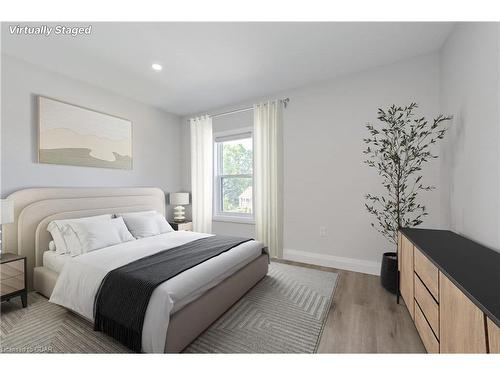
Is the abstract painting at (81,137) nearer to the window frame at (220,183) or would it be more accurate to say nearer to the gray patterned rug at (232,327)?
the window frame at (220,183)

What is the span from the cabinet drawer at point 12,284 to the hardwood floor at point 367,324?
8.54 feet

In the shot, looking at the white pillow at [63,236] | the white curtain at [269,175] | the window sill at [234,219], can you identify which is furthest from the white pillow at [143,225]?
the white curtain at [269,175]

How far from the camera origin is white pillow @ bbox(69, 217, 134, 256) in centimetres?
215

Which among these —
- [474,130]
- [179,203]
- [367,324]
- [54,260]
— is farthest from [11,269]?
[474,130]

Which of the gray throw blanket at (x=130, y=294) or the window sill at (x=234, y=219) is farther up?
the window sill at (x=234, y=219)

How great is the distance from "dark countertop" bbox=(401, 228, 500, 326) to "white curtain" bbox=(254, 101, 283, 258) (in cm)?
175

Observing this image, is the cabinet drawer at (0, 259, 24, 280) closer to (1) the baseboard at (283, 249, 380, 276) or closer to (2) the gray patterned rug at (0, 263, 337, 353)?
(2) the gray patterned rug at (0, 263, 337, 353)

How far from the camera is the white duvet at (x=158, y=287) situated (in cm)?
134

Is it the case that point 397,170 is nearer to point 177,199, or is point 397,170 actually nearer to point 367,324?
point 367,324

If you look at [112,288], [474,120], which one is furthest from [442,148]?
[112,288]

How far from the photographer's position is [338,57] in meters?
2.46

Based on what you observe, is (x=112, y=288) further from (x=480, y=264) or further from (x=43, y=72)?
(x=43, y=72)

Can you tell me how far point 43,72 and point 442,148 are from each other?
4.58 metres
